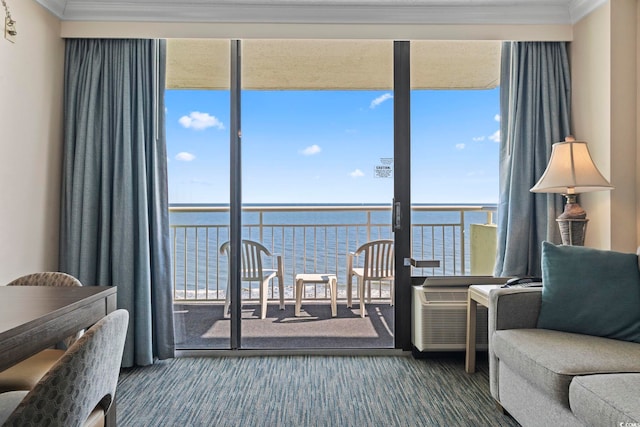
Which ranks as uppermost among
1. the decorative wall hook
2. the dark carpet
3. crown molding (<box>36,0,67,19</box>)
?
crown molding (<box>36,0,67,19</box>)

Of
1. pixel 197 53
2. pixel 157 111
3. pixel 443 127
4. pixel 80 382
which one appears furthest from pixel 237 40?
pixel 80 382

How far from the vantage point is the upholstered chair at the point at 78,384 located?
0.85 meters

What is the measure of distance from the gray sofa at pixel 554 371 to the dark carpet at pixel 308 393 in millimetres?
288

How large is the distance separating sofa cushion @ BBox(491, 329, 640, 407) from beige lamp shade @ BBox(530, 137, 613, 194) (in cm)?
91

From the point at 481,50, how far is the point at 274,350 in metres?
2.68

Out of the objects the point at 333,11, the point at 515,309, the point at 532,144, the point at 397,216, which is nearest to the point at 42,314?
the point at 515,309

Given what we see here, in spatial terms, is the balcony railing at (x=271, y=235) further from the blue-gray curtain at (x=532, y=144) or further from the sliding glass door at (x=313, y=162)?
the blue-gray curtain at (x=532, y=144)

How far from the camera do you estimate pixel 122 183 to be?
2.80 m

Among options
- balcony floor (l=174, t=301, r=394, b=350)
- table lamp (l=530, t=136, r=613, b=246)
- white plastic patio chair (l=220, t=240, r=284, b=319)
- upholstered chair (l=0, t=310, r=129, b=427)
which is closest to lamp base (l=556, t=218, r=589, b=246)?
table lamp (l=530, t=136, r=613, b=246)

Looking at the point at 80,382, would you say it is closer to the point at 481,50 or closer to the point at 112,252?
the point at 112,252

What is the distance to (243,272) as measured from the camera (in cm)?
315

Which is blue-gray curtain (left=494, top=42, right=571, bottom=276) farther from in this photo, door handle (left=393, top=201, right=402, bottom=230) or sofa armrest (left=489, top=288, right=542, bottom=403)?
sofa armrest (left=489, top=288, right=542, bottom=403)

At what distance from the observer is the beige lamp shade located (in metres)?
2.39

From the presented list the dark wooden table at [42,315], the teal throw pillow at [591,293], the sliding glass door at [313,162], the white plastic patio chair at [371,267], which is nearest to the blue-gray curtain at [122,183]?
the sliding glass door at [313,162]
